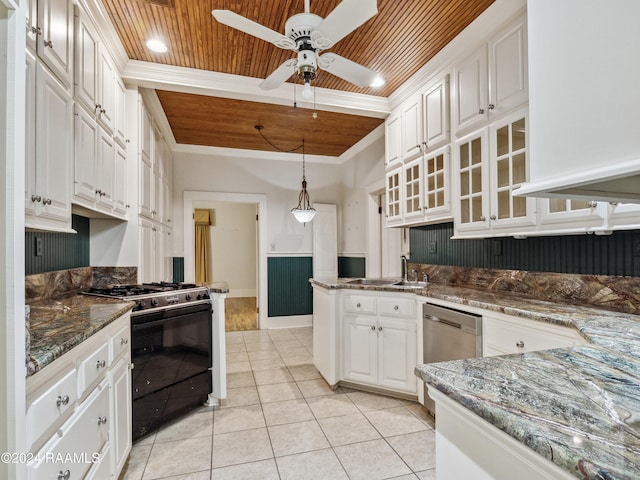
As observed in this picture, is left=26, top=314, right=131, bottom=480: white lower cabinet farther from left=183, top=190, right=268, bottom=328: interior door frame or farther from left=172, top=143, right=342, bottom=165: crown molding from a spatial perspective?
left=172, top=143, right=342, bottom=165: crown molding

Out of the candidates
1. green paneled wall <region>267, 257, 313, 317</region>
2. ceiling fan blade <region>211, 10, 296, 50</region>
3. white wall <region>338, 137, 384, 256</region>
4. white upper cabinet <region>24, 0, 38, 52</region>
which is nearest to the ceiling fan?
ceiling fan blade <region>211, 10, 296, 50</region>

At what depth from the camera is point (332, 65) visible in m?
2.07

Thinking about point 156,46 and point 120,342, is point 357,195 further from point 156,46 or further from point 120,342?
point 120,342

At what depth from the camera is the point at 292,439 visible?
7.18 feet

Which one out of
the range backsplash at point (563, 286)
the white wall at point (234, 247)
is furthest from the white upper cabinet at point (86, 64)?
the white wall at point (234, 247)

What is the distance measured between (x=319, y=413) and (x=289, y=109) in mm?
3071

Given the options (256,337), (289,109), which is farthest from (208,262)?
(289,109)

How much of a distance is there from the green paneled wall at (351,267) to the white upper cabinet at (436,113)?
98.0 inches

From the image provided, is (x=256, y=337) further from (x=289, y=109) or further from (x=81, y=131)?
(x=81, y=131)

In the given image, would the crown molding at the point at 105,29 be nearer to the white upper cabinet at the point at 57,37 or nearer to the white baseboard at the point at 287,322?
the white upper cabinet at the point at 57,37

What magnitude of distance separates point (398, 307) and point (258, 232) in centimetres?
327

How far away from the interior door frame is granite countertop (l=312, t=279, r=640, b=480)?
454cm

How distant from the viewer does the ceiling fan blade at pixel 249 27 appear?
5.38 ft

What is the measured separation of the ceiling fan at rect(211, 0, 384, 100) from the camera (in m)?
1.61
